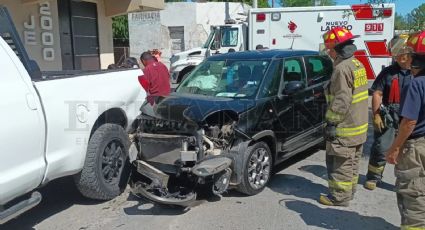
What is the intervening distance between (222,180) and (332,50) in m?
1.77

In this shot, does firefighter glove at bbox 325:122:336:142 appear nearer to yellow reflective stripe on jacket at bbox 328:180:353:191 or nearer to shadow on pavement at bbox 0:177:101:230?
yellow reflective stripe on jacket at bbox 328:180:353:191

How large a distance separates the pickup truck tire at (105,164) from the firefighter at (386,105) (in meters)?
2.89

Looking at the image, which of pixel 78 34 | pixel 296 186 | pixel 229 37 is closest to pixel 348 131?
pixel 296 186

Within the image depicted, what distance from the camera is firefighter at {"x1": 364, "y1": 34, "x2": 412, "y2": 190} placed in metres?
4.80

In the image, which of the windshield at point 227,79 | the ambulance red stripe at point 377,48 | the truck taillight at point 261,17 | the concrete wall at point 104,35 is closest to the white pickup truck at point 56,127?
the windshield at point 227,79

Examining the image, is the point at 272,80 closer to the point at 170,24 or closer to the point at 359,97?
the point at 359,97

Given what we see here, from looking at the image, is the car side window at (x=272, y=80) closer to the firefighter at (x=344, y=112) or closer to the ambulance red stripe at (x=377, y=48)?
the firefighter at (x=344, y=112)

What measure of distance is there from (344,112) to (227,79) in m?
1.73

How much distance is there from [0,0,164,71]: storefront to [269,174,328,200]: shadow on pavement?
7.46 meters

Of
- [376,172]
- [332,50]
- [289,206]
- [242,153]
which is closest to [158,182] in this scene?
[242,153]

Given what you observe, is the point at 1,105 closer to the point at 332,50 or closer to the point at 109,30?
the point at 332,50

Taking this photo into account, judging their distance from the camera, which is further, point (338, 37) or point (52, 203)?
point (52, 203)

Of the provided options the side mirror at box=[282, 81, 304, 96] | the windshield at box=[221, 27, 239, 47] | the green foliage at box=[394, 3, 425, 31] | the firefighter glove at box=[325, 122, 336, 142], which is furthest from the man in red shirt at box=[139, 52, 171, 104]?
the windshield at box=[221, 27, 239, 47]

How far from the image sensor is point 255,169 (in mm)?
4934
